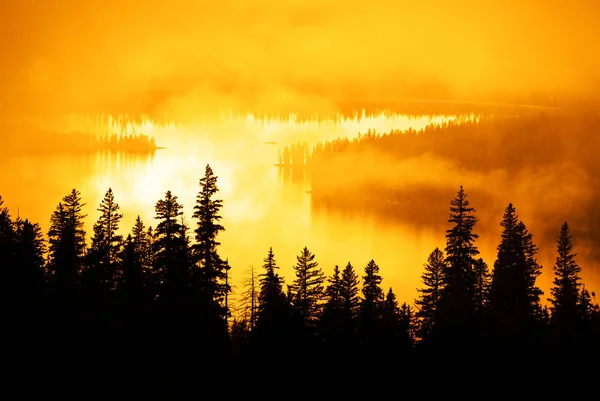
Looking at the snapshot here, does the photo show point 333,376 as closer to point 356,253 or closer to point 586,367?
point 586,367

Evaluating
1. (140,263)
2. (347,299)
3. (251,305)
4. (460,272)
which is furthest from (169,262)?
(251,305)

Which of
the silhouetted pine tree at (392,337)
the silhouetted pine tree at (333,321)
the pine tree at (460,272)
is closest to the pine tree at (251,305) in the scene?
the silhouetted pine tree at (333,321)

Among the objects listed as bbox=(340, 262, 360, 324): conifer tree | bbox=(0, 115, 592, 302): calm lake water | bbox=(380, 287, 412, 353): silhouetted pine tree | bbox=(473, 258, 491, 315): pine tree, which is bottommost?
bbox=(380, 287, 412, 353): silhouetted pine tree

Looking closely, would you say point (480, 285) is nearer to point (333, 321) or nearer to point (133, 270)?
point (333, 321)

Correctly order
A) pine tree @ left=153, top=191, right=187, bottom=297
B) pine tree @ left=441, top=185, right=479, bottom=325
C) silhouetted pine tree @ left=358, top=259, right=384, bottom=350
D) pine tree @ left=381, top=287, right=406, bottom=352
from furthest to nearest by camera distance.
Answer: pine tree @ left=441, top=185, right=479, bottom=325 → pine tree @ left=153, top=191, right=187, bottom=297 → silhouetted pine tree @ left=358, top=259, right=384, bottom=350 → pine tree @ left=381, top=287, right=406, bottom=352

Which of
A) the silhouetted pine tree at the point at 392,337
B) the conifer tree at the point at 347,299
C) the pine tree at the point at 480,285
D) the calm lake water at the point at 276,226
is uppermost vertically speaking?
the calm lake water at the point at 276,226

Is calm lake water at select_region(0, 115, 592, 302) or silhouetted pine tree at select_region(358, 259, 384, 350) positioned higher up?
calm lake water at select_region(0, 115, 592, 302)

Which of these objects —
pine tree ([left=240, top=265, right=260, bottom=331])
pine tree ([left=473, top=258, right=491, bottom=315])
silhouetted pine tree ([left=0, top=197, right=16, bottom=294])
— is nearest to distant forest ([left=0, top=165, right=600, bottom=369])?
silhouetted pine tree ([left=0, top=197, right=16, bottom=294])

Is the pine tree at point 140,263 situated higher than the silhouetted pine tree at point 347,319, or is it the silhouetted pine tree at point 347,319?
the pine tree at point 140,263

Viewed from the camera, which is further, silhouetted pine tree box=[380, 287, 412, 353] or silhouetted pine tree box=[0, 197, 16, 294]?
silhouetted pine tree box=[380, 287, 412, 353]

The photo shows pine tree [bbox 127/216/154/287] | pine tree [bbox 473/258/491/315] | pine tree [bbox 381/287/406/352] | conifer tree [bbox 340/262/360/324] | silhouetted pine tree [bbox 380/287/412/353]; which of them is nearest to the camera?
silhouetted pine tree [bbox 380/287/412/353]

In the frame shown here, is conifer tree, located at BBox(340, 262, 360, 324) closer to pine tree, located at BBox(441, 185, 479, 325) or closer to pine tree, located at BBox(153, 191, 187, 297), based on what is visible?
pine tree, located at BBox(441, 185, 479, 325)

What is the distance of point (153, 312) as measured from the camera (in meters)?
28.9

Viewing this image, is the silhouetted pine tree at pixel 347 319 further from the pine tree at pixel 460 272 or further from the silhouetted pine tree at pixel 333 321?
the pine tree at pixel 460 272
